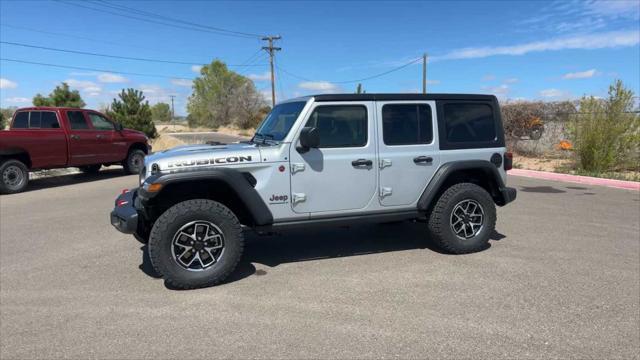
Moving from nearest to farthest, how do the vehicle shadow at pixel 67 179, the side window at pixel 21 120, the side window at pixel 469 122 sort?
the side window at pixel 469 122 → the side window at pixel 21 120 → the vehicle shadow at pixel 67 179

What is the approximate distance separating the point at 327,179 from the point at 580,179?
9340mm

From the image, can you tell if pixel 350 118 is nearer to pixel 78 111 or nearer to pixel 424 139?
pixel 424 139

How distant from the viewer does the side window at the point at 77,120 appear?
11234mm

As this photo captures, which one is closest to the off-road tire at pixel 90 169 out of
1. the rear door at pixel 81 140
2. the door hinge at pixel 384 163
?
the rear door at pixel 81 140

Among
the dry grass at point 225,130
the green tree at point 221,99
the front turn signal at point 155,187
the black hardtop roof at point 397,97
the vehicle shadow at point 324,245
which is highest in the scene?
the green tree at point 221,99

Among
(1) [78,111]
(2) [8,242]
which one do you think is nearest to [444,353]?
(2) [8,242]

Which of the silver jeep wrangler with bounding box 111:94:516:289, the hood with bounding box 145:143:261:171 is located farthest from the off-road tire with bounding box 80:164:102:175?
the hood with bounding box 145:143:261:171

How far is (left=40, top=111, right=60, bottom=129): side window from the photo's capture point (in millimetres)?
10797

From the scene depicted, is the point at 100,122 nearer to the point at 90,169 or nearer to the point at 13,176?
the point at 90,169

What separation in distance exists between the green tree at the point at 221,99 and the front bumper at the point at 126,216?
49.9 metres

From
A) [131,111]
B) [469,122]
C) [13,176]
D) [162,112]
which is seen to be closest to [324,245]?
[469,122]

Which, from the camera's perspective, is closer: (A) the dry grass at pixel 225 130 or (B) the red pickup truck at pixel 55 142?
(B) the red pickup truck at pixel 55 142

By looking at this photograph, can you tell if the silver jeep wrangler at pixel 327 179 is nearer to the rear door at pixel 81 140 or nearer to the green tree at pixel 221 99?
the rear door at pixel 81 140

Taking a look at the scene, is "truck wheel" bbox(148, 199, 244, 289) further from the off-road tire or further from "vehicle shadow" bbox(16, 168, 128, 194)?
the off-road tire
